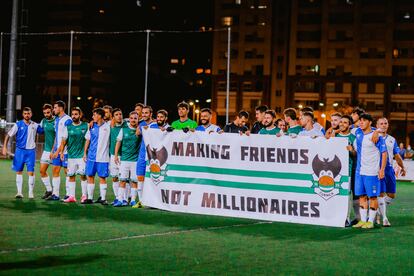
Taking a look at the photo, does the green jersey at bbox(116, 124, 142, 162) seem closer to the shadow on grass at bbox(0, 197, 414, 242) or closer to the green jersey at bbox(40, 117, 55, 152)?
the shadow on grass at bbox(0, 197, 414, 242)

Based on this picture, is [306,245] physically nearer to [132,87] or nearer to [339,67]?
[339,67]

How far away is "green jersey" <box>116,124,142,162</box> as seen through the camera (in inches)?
563

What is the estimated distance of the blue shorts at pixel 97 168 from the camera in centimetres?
1440

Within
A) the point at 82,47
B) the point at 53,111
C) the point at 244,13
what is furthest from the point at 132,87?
the point at 53,111

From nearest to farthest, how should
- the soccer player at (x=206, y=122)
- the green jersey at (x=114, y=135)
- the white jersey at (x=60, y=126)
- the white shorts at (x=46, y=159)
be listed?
1. the soccer player at (x=206, y=122)
2. the green jersey at (x=114, y=135)
3. the white jersey at (x=60, y=126)
4. the white shorts at (x=46, y=159)

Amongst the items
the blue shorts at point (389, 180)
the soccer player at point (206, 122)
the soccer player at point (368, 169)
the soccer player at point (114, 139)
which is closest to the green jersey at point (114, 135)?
the soccer player at point (114, 139)

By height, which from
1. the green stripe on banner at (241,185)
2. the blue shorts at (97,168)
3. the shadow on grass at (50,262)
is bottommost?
the shadow on grass at (50,262)

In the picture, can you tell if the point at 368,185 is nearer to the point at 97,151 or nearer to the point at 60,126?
the point at 97,151

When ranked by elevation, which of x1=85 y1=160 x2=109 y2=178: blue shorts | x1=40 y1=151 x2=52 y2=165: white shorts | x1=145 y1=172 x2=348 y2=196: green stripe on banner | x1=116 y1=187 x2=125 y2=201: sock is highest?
x1=40 y1=151 x2=52 y2=165: white shorts

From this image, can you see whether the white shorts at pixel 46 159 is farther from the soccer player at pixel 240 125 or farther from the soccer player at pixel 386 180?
the soccer player at pixel 386 180

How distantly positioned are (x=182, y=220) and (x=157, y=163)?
188 cm

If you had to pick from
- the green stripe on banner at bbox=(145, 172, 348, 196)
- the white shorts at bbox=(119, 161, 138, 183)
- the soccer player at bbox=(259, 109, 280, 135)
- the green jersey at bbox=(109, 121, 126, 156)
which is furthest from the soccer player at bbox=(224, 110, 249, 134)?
the green jersey at bbox=(109, 121, 126, 156)

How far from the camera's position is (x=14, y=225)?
35.5 feet

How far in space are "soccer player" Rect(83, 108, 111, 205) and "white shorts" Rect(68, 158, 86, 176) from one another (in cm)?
15
